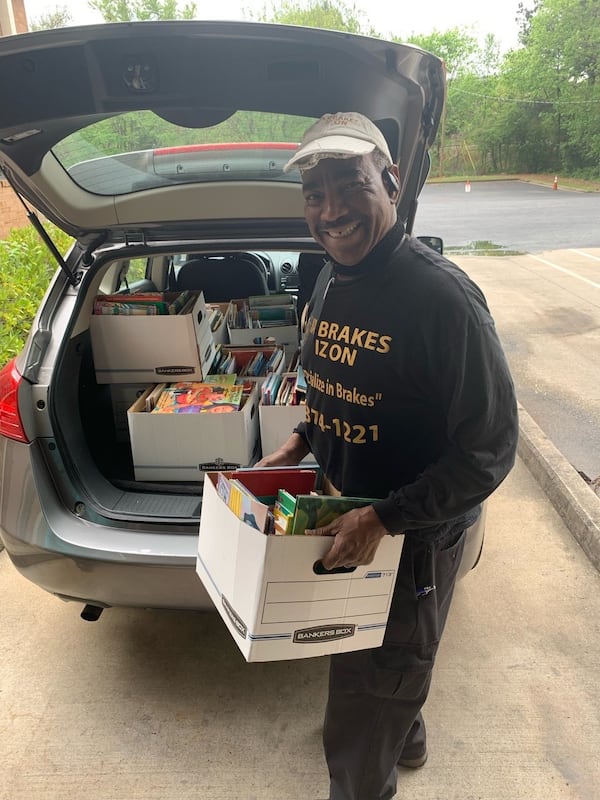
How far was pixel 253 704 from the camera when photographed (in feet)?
6.63

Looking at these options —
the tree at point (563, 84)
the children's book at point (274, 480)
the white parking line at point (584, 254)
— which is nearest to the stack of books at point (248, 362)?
the children's book at point (274, 480)

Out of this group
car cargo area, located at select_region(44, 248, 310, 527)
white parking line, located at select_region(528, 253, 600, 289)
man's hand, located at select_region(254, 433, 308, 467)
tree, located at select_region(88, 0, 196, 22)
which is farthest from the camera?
white parking line, located at select_region(528, 253, 600, 289)

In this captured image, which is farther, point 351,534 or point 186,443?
point 186,443

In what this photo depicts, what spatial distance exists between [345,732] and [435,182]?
111 feet

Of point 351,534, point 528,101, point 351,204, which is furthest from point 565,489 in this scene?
point 528,101

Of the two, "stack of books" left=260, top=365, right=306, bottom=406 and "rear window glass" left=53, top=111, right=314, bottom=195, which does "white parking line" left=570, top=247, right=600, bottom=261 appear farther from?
"rear window glass" left=53, top=111, right=314, bottom=195

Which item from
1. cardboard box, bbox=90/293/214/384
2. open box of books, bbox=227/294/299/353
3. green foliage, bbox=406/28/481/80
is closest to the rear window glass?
cardboard box, bbox=90/293/214/384

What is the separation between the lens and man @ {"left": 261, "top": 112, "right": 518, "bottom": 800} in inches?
45.4

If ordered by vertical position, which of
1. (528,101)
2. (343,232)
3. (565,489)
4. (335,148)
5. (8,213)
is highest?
(528,101)

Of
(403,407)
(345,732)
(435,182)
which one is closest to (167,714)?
(345,732)

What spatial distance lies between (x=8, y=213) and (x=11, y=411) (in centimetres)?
647

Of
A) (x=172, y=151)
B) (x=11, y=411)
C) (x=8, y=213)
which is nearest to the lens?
(x=11, y=411)

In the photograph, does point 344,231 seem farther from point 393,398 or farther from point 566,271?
point 566,271

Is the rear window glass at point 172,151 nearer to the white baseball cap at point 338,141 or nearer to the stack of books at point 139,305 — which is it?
the stack of books at point 139,305
